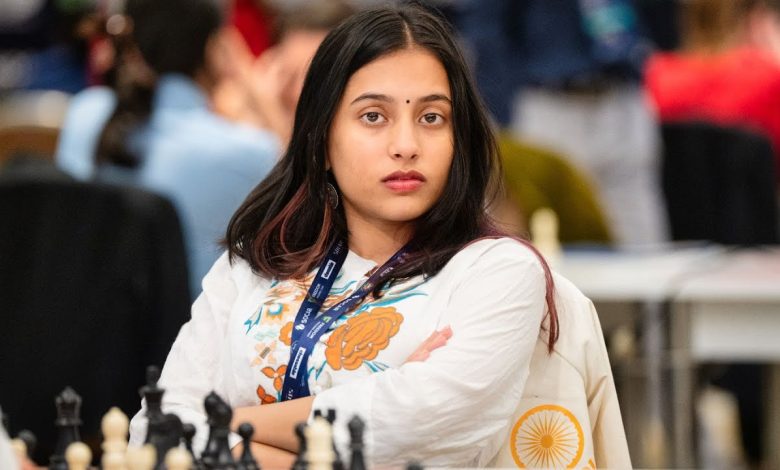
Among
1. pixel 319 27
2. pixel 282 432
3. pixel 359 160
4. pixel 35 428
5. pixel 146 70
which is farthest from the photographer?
pixel 319 27

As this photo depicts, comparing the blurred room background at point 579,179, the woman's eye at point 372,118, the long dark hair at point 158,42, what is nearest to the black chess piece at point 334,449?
the woman's eye at point 372,118

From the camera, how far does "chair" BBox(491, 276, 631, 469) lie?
2.04 meters

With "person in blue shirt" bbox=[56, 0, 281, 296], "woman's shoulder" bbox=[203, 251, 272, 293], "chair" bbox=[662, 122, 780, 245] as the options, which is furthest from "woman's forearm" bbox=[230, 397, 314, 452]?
"chair" bbox=[662, 122, 780, 245]

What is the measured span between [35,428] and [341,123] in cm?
125

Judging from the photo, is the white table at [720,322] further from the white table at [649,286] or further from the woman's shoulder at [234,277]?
the woman's shoulder at [234,277]

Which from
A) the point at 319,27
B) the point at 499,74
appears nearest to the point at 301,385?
the point at 319,27

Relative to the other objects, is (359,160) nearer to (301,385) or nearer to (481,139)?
(481,139)

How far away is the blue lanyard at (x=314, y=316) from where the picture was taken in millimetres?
1994

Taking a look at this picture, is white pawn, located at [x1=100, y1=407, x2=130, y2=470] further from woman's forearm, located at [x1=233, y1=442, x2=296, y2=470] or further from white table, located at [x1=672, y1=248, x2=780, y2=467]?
white table, located at [x1=672, y1=248, x2=780, y2=467]

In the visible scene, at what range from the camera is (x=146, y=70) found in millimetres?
4035

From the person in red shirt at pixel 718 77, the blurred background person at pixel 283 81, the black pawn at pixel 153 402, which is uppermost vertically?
the person in red shirt at pixel 718 77

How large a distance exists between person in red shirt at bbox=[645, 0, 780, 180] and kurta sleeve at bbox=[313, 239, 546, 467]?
180 inches

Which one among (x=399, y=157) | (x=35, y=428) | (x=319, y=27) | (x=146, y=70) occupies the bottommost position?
(x=35, y=428)

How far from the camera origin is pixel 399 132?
6.64 feet
